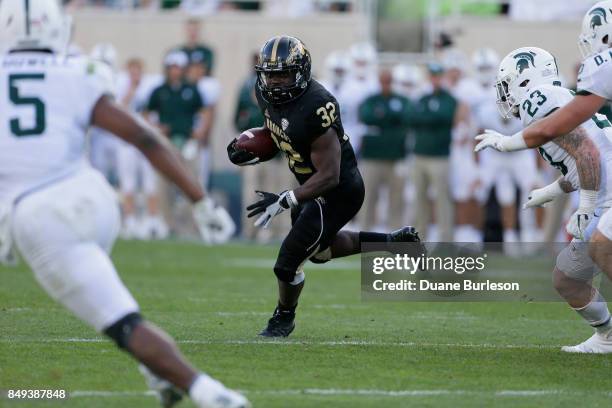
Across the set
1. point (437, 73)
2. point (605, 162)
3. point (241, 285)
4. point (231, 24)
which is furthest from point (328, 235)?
point (231, 24)

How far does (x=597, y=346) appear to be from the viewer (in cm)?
623

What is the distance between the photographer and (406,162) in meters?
14.2

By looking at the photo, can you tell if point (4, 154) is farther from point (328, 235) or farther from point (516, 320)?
point (516, 320)

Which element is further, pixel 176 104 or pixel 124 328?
pixel 176 104

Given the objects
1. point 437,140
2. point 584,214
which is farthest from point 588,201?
point 437,140

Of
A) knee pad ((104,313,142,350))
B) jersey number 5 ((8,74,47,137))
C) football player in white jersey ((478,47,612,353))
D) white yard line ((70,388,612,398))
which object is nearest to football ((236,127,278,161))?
football player in white jersey ((478,47,612,353))

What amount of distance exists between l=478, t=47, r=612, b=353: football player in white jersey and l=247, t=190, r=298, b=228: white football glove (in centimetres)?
124

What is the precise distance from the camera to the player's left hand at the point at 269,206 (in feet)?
20.2

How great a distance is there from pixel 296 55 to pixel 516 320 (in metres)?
2.57

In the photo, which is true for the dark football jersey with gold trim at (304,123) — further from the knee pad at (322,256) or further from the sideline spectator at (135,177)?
the sideline spectator at (135,177)

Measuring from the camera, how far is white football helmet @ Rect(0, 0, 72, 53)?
4.37 meters

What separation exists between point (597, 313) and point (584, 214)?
0.59 m

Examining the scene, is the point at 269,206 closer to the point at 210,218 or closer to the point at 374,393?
the point at 374,393

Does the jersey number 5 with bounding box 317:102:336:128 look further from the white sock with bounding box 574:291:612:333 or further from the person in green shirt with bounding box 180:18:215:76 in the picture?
the person in green shirt with bounding box 180:18:215:76
